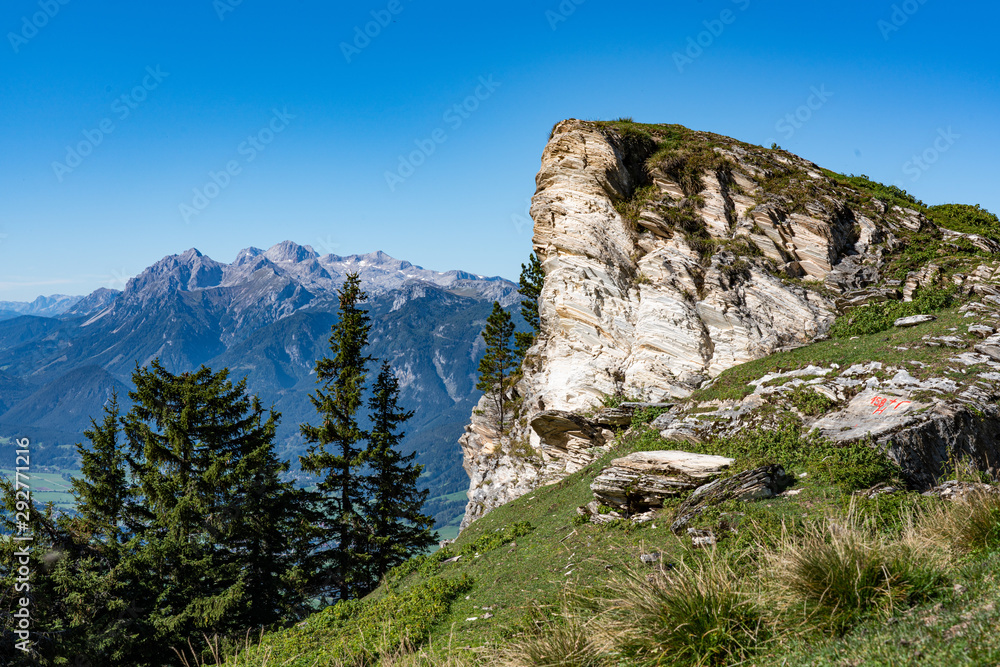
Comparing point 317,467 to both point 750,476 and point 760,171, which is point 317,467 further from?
point 760,171

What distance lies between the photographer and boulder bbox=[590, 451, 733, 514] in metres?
15.2

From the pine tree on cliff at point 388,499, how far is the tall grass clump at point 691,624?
27.5 m

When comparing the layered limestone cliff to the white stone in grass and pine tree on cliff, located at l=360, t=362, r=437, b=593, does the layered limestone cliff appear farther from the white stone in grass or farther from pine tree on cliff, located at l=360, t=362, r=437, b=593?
pine tree on cliff, located at l=360, t=362, r=437, b=593

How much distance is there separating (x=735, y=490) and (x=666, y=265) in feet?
62.5

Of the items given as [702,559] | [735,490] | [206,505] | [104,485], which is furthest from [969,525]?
[104,485]

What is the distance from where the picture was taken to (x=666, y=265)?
30609mm

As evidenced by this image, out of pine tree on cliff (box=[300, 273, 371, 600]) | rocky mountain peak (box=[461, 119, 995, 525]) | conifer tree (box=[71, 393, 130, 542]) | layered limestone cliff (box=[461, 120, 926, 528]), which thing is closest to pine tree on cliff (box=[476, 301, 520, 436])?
rocky mountain peak (box=[461, 119, 995, 525])

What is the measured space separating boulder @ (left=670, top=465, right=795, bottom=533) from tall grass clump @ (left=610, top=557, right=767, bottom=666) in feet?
22.2

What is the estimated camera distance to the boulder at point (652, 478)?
1519 centimetres

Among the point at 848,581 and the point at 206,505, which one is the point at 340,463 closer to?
the point at 206,505

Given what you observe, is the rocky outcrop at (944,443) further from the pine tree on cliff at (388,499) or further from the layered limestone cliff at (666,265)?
the pine tree on cliff at (388,499)

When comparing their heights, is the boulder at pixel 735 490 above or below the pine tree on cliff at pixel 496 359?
below

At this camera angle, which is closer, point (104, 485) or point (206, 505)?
point (104, 485)

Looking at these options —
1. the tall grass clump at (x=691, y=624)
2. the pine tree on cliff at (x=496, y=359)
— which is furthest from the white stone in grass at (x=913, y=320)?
the pine tree on cliff at (x=496, y=359)
